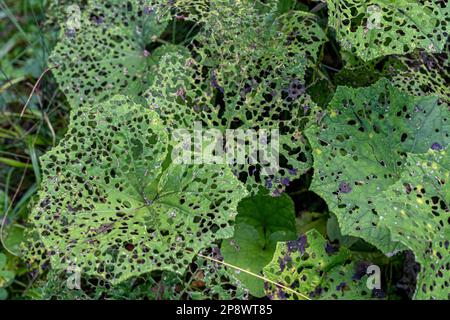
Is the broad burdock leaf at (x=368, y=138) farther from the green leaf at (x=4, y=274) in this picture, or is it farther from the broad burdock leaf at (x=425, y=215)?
the green leaf at (x=4, y=274)

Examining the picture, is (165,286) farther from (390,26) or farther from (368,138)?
(390,26)

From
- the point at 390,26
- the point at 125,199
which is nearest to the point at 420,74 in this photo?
the point at 390,26

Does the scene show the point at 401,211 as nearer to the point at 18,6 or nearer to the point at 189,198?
the point at 189,198

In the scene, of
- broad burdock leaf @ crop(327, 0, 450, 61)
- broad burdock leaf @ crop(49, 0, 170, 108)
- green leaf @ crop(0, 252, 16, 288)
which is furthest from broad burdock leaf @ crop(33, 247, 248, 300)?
broad burdock leaf @ crop(327, 0, 450, 61)

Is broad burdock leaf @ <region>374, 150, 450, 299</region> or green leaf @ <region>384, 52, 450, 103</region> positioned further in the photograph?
green leaf @ <region>384, 52, 450, 103</region>

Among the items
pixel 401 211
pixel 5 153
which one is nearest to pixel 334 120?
pixel 401 211

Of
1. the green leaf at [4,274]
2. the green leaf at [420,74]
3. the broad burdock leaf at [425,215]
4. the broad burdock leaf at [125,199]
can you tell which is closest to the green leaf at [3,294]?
the green leaf at [4,274]

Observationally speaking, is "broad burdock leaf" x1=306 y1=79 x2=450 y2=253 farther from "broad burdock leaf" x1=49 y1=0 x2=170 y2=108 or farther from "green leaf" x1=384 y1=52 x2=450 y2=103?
"broad burdock leaf" x1=49 y1=0 x2=170 y2=108
